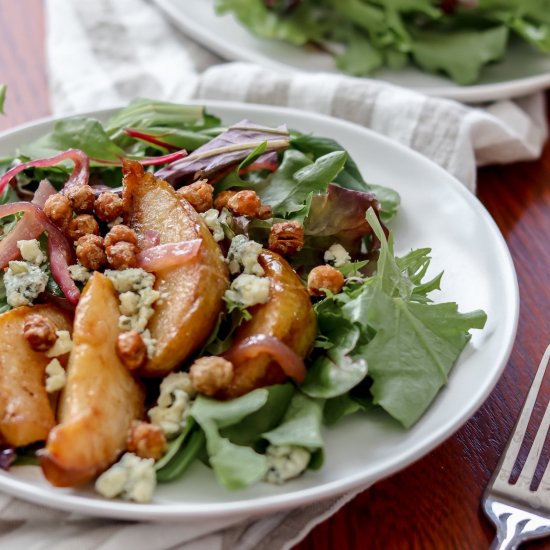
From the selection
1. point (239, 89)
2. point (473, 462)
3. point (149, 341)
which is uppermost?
point (149, 341)

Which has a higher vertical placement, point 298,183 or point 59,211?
point 59,211

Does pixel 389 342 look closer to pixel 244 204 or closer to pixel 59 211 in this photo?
pixel 244 204

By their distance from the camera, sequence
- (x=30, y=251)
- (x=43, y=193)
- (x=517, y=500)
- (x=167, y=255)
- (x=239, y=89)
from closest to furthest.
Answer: (x=517, y=500), (x=167, y=255), (x=30, y=251), (x=43, y=193), (x=239, y=89)

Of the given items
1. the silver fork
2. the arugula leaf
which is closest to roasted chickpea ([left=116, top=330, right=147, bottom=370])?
the silver fork

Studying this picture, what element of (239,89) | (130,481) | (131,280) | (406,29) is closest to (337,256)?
(131,280)

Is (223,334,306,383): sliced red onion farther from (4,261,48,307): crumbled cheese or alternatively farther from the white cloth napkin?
the white cloth napkin

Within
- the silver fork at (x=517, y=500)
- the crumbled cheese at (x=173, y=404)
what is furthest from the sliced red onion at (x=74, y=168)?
the silver fork at (x=517, y=500)

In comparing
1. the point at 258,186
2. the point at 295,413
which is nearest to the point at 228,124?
the point at 258,186
